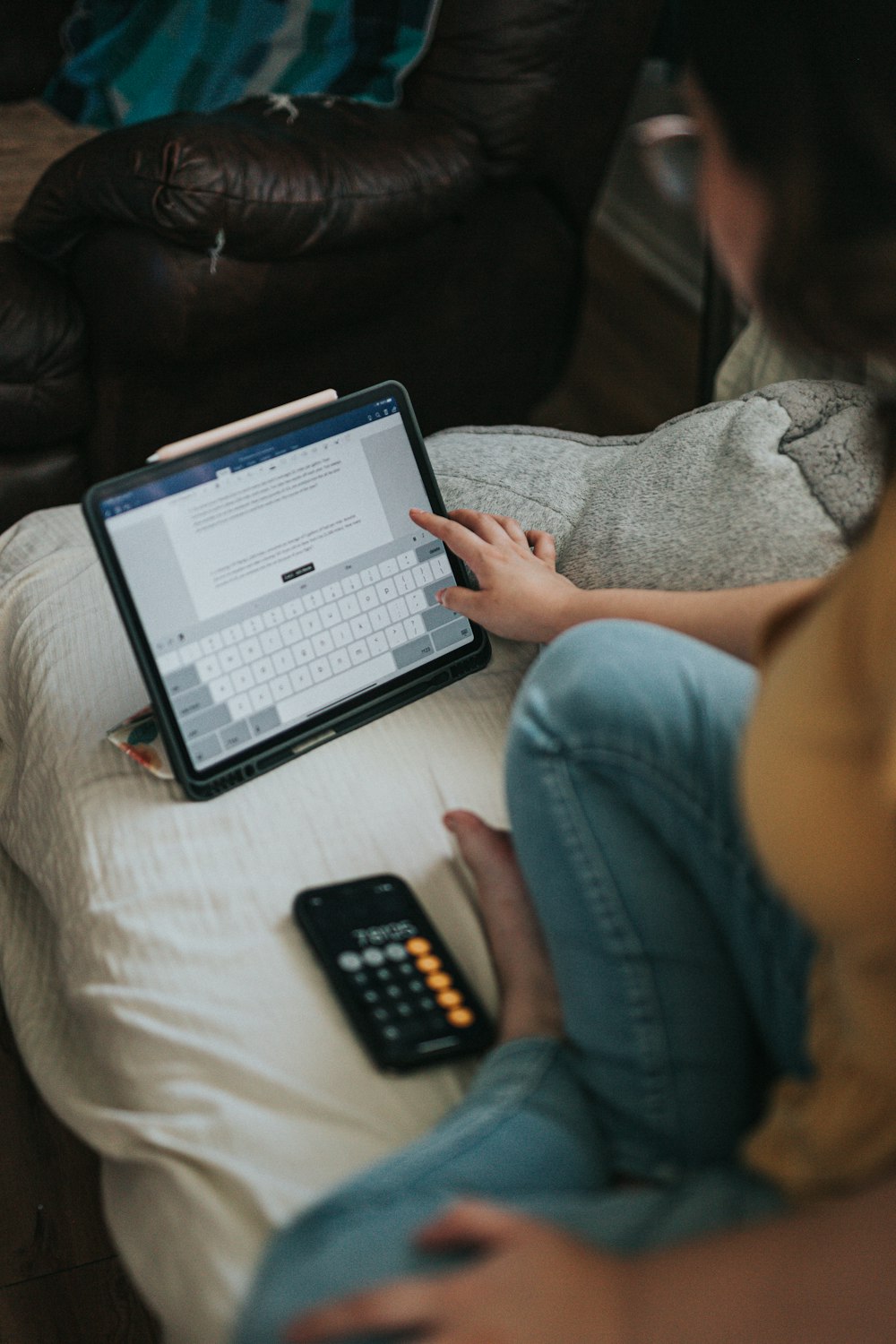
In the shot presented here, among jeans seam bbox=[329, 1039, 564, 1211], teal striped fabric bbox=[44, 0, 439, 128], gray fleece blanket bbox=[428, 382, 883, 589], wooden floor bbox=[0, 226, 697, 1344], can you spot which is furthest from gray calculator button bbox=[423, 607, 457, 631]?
teal striped fabric bbox=[44, 0, 439, 128]

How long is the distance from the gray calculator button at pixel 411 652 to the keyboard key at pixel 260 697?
0.11m

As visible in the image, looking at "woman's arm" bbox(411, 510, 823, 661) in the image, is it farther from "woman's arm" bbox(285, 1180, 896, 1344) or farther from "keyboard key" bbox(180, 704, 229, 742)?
"woman's arm" bbox(285, 1180, 896, 1344)

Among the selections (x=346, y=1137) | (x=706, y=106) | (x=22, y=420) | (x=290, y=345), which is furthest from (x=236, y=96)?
(x=346, y=1137)

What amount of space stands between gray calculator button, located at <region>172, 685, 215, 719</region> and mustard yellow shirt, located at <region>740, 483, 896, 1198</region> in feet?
1.47

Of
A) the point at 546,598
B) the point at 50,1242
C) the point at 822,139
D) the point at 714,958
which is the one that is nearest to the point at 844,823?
the point at 714,958

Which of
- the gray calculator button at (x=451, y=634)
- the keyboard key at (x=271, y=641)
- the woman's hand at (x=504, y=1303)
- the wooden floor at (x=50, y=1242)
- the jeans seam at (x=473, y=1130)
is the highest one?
the keyboard key at (x=271, y=641)

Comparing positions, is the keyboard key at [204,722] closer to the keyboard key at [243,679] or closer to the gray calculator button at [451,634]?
the keyboard key at [243,679]

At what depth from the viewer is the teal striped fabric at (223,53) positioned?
165cm

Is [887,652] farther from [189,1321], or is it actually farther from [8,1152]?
[8,1152]

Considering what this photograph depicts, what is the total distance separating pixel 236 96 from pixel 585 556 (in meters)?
1.11

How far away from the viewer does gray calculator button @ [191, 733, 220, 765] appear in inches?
35.9

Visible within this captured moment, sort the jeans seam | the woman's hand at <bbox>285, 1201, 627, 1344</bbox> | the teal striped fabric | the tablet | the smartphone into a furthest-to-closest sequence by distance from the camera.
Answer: the teal striped fabric
the tablet
the smartphone
the jeans seam
the woman's hand at <bbox>285, 1201, 627, 1344</bbox>

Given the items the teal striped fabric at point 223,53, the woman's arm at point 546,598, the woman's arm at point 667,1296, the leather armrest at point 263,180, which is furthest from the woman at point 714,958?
the teal striped fabric at point 223,53

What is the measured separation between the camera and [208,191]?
1364mm
